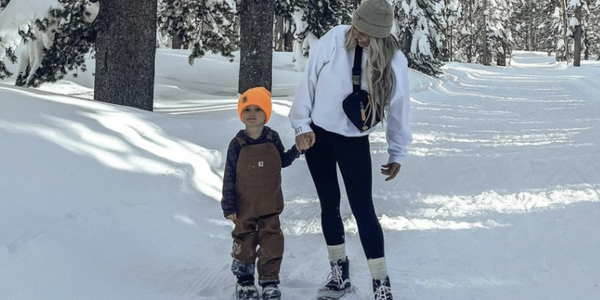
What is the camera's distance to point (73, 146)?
596cm

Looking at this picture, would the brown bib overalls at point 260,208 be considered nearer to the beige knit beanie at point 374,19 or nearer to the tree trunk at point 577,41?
the beige knit beanie at point 374,19

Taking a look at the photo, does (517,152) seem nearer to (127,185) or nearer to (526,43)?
(127,185)

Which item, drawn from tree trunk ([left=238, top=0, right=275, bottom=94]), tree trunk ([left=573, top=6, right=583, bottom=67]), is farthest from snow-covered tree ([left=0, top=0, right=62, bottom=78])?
tree trunk ([left=573, top=6, right=583, bottom=67])

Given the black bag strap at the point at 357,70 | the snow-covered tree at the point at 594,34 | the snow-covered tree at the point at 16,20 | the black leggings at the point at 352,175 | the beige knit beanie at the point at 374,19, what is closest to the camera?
the beige knit beanie at the point at 374,19

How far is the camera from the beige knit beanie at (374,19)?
3.80 metres

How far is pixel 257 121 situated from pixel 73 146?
2507 millimetres

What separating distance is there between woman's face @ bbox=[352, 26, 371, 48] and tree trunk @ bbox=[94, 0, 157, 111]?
5.52m

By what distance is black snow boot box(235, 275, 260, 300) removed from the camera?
4230 mm

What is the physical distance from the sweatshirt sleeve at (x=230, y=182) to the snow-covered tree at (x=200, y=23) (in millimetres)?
9207

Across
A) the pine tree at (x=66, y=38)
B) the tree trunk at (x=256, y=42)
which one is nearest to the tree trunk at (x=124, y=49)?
the pine tree at (x=66, y=38)

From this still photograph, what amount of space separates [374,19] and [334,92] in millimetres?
484

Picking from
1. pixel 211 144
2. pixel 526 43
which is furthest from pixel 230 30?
pixel 526 43

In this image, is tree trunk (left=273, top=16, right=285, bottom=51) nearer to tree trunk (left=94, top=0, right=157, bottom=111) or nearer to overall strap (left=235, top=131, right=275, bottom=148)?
tree trunk (left=94, top=0, right=157, bottom=111)

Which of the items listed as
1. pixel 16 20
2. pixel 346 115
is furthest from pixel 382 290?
pixel 16 20
